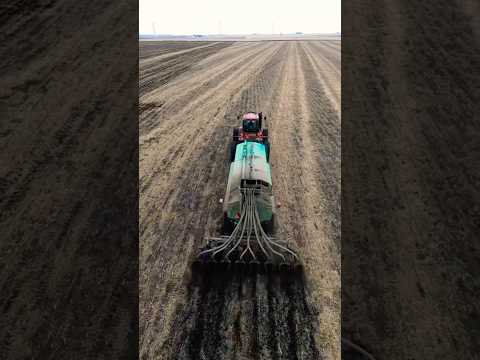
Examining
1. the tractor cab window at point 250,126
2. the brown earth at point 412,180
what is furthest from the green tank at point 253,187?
the brown earth at point 412,180

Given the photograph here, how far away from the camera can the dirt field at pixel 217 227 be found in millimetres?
6809

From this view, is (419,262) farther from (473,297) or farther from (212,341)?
(212,341)

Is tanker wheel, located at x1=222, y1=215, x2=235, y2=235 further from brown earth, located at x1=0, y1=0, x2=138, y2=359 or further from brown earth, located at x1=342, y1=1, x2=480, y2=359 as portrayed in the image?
brown earth, located at x1=342, y1=1, x2=480, y2=359

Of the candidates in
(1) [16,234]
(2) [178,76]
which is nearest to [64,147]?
(1) [16,234]

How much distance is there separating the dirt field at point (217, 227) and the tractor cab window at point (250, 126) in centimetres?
226

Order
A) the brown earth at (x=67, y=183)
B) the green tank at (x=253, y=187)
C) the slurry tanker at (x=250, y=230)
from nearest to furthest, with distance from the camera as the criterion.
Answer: the brown earth at (x=67, y=183), the slurry tanker at (x=250, y=230), the green tank at (x=253, y=187)

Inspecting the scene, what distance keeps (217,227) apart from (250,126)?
565 centimetres

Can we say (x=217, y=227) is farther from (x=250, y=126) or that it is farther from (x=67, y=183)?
(x=67, y=183)

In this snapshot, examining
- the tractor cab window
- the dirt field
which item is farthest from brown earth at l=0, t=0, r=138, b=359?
the tractor cab window

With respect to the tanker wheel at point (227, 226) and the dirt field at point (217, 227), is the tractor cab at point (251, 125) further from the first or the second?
the tanker wheel at point (227, 226)

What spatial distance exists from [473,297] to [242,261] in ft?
19.4

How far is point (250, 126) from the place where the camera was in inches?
535

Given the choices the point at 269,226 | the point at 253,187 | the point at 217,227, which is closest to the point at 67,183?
the point at 253,187

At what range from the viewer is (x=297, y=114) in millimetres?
21328
